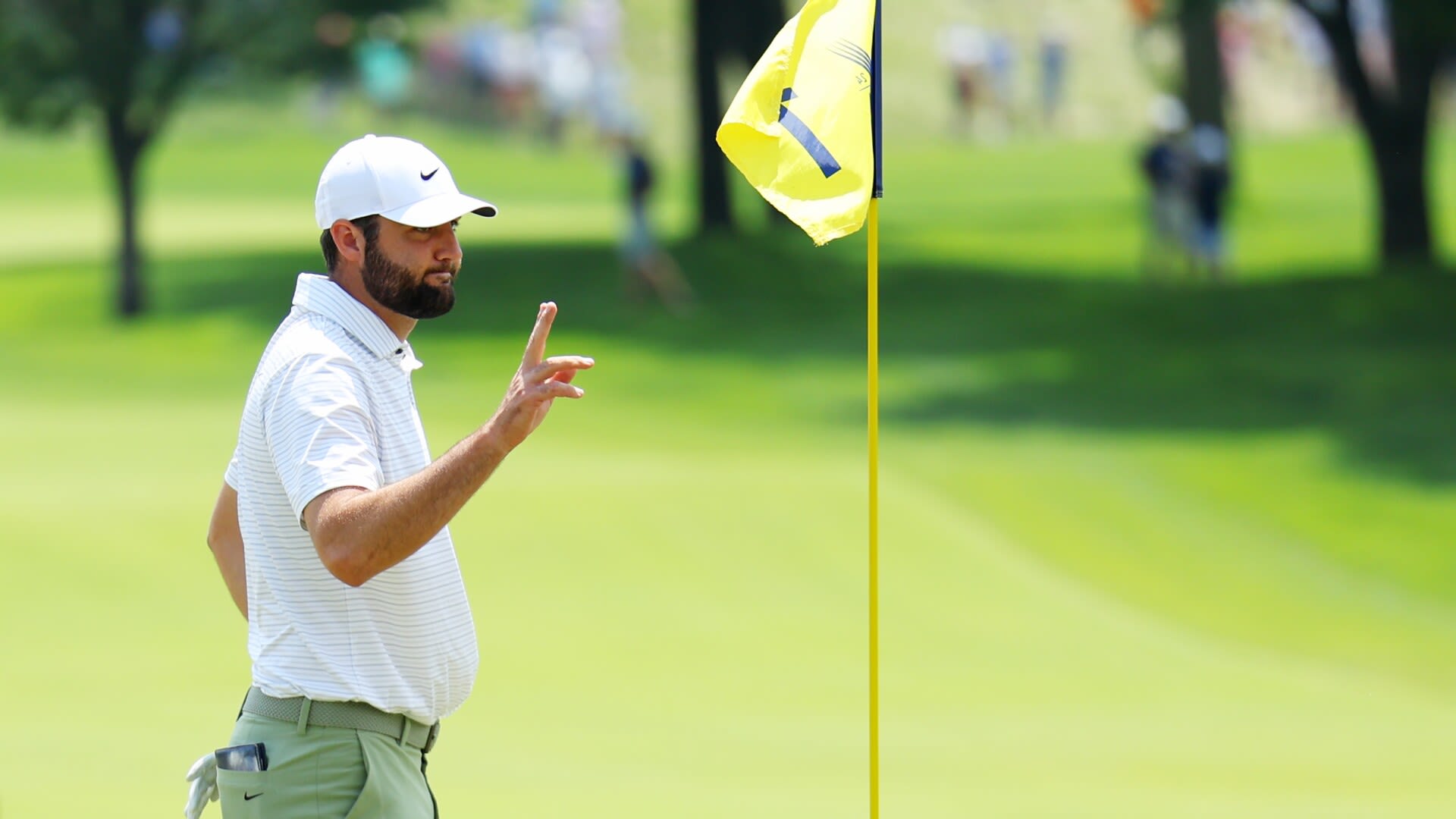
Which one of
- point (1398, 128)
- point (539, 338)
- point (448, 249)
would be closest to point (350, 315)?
point (448, 249)

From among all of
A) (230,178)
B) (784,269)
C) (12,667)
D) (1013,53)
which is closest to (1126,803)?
(12,667)

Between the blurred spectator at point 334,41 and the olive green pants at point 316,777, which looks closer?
the olive green pants at point 316,777

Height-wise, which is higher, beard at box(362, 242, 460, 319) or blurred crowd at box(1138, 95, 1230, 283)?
beard at box(362, 242, 460, 319)

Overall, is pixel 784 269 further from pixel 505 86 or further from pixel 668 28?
pixel 668 28

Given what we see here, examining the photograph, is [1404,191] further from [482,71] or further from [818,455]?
[482,71]

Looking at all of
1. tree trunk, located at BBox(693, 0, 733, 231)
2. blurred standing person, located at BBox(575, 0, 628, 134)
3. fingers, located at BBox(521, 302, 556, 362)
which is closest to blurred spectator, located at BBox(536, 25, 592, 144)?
blurred standing person, located at BBox(575, 0, 628, 134)

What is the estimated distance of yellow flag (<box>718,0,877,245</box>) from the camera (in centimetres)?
599

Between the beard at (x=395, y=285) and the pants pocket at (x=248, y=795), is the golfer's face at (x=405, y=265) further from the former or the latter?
the pants pocket at (x=248, y=795)

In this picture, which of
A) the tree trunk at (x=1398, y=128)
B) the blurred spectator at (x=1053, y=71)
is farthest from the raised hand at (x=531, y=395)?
the blurred spectator at (x=1053, y=71)

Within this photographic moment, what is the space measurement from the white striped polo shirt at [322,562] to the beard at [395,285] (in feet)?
0.17

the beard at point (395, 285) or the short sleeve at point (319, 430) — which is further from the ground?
the beard at point (395, 285)

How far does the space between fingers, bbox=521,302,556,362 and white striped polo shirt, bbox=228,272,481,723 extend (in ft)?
0.98

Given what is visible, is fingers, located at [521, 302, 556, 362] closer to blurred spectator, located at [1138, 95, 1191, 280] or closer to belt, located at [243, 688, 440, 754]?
belt, located at [243, 688, 440, 754]

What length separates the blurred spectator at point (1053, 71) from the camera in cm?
5144
